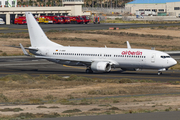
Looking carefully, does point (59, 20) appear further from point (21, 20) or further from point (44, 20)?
point (21, 20)

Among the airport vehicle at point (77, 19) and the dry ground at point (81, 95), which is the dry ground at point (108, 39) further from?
the dry ground at point (81, 95)

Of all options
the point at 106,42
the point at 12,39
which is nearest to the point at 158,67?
the point at 106,42

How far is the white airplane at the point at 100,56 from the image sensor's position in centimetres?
5006

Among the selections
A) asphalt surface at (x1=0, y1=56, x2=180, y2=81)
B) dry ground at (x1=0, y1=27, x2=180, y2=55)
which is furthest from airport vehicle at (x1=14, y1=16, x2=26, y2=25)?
asphalt surface at (x1=0, y1=56, x2=180, y2=81)

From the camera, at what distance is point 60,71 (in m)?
56.0

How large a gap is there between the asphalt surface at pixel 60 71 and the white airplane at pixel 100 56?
4.35 feet

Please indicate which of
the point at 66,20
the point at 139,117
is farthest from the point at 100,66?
the point at 66,20

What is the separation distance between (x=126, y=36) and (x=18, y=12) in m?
82.0

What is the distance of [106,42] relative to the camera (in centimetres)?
10175

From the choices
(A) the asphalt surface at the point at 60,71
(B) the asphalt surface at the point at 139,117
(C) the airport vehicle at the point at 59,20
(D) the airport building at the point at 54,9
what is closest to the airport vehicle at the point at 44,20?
(C) the airport vehicle at the point at 59,20

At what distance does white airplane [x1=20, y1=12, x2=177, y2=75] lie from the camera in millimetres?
50062

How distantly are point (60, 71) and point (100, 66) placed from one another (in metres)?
7.69

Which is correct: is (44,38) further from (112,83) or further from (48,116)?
(48,116)

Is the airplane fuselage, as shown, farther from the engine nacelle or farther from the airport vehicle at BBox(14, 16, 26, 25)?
the airport vehicle at BBox(14, 16, 26, 25)
